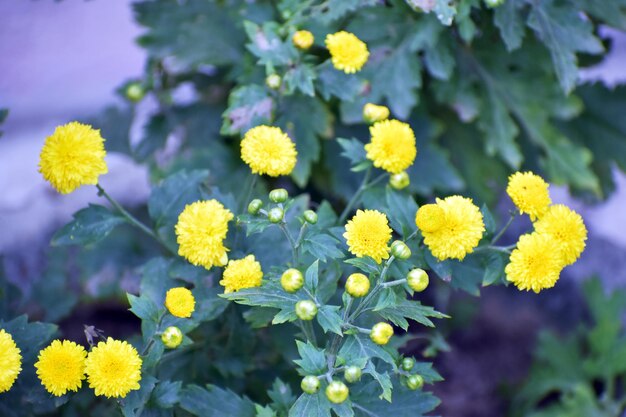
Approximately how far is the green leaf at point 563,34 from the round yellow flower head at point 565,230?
0.41 meters

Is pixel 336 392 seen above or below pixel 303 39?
below

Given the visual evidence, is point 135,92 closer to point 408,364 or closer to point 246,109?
point 246,109

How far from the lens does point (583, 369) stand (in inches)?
74.2

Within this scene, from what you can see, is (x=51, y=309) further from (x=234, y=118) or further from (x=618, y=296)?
(x=618, y=296)

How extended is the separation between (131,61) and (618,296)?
1737 mm

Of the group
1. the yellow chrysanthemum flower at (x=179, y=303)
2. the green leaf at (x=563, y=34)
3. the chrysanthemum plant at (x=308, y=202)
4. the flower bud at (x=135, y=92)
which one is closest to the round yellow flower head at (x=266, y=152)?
the chrysanthemum plant at (x=308, y=202)

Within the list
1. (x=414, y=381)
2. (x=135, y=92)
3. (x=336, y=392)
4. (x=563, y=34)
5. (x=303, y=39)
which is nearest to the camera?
(x=336, y=392)

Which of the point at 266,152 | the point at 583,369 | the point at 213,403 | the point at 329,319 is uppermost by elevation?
the point at 266,152

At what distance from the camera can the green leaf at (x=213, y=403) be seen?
120cm

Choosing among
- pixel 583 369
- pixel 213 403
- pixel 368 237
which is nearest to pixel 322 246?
pixel 368 237

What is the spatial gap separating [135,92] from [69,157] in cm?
71

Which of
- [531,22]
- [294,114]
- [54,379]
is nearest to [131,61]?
[294,114]

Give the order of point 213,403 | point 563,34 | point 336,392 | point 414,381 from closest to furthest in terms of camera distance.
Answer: point 336,392 → point 414,381 → point 213,403 → point 563,34

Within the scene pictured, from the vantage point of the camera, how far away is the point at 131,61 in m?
2.52
